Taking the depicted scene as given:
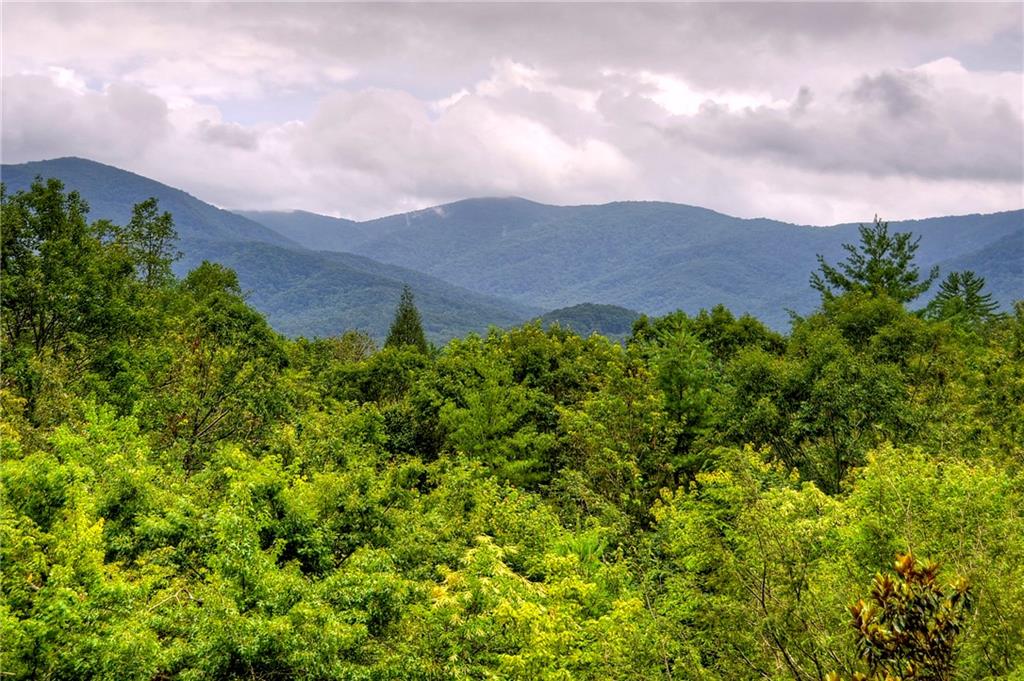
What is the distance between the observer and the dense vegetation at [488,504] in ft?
33.0

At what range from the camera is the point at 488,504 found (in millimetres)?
20875

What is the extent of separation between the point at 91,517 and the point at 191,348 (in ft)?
63.2

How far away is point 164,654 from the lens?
1012cm

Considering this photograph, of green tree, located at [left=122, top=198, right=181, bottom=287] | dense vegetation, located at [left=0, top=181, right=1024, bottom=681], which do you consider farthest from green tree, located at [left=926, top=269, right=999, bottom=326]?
green tree, located at [left=122, top=198, right=181, bottom=287]

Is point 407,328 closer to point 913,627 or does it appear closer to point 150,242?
point 150,242

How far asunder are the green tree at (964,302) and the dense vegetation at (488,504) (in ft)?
86.1

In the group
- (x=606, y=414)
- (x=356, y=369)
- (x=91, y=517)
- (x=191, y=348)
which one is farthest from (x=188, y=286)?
(x=91, y=517)

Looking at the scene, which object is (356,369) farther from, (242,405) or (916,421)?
(916,421)

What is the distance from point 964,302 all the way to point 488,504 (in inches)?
2703

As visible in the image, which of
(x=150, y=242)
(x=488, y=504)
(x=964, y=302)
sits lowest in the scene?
(x=488, y=504)

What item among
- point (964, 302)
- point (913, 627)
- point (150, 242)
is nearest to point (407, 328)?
point (150, 242)

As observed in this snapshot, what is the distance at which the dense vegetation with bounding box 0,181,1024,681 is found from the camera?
1005 cm

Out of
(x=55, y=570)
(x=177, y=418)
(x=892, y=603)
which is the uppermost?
(x=892, y=603)

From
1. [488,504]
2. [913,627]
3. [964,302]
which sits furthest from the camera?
[964,302]
